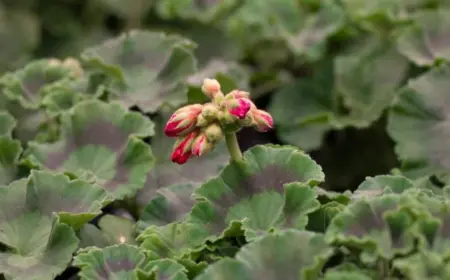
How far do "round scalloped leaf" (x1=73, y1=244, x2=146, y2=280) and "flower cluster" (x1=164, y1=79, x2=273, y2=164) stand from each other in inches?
6.8

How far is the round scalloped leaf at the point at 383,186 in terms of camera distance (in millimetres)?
1215

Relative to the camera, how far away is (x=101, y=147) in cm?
152

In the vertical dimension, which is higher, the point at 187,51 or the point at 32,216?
the point at 187,51

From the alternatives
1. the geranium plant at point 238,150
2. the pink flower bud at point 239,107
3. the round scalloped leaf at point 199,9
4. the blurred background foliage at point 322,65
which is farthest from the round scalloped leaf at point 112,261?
the round scalloped leaf at point 199,9

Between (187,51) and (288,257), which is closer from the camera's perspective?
(288,257)

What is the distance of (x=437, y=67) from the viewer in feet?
5.46

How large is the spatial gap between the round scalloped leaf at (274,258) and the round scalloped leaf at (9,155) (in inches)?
24.2

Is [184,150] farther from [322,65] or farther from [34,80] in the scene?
[322,65]

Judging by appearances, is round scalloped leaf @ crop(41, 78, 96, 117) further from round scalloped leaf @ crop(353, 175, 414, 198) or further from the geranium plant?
round scalloped leaf @ crop(353, 175, 414, 198)

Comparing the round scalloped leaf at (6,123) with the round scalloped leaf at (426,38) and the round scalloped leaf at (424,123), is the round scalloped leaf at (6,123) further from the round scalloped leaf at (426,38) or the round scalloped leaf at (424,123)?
the round scalloped leaf at (426,38)

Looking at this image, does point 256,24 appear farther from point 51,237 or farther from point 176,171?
point 51,237

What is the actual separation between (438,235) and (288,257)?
0.66ft

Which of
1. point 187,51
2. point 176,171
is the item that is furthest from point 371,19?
point 176,171

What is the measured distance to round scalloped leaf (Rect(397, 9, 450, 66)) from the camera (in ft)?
5.85
